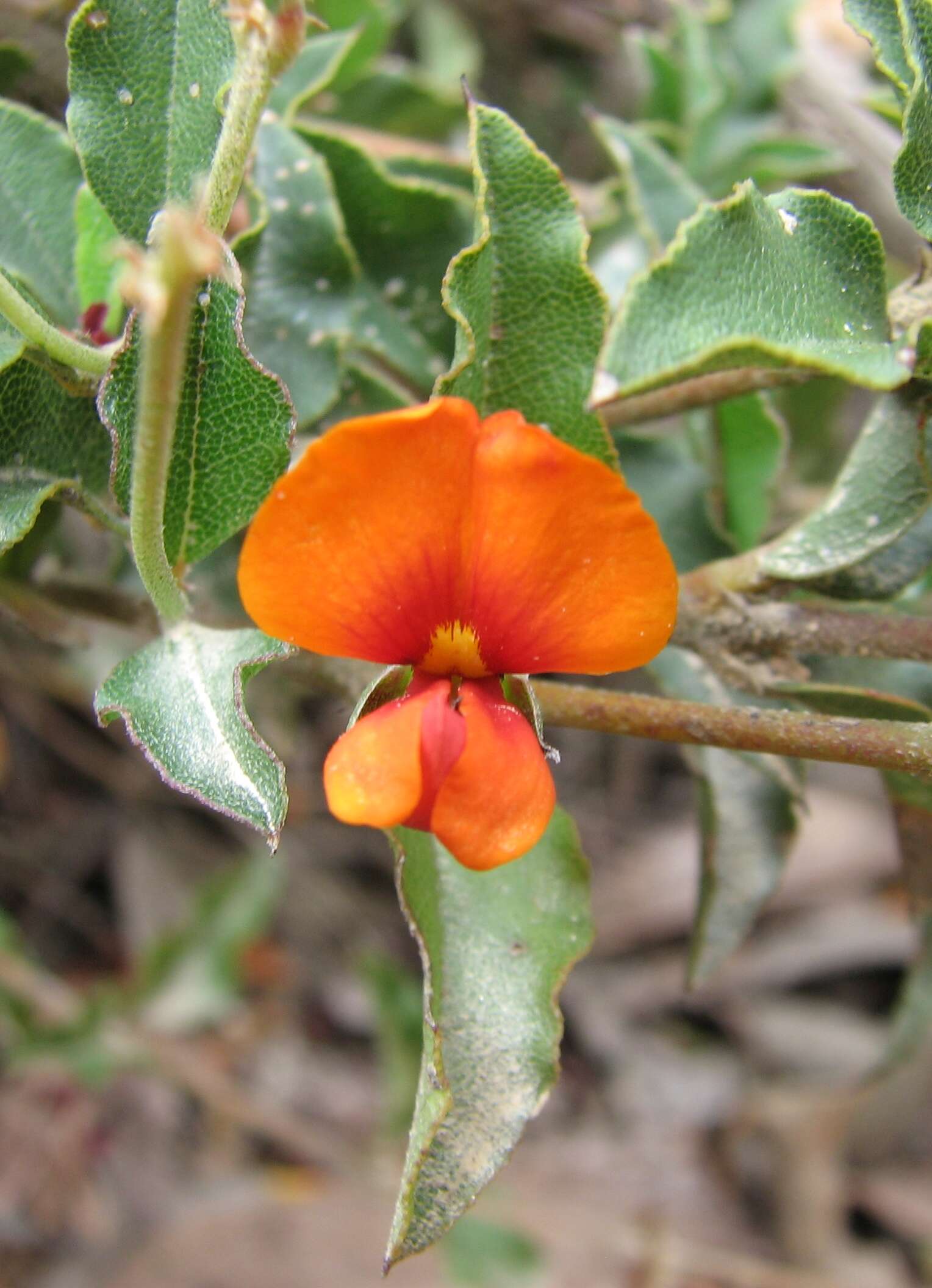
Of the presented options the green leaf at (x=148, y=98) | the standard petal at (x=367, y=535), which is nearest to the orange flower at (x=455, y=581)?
the standard petal at (x=367, y=535)

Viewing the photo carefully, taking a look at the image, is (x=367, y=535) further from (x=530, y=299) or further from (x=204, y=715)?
(x=530, y=299)

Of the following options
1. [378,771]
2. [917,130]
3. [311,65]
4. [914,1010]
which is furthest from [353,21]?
[914,1010]

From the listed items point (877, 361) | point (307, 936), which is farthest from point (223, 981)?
point (877, 361)

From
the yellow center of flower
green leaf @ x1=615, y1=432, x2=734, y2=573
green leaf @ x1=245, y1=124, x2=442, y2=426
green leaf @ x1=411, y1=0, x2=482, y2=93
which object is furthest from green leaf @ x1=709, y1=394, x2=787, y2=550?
green leaf @ x1=411, y1=0, x2=482, y2=93

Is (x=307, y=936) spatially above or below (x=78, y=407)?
below

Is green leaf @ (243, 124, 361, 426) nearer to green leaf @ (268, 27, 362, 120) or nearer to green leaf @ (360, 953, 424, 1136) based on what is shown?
green leaf @ (268, 27, 362, 120)

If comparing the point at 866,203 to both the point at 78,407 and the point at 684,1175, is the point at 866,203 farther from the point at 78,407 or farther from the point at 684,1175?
the point at 684,1175

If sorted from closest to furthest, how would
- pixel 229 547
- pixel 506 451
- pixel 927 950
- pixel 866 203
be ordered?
pixel 506 451 < pixel 229 547 < pixel 927 950 < pixel 866 203
